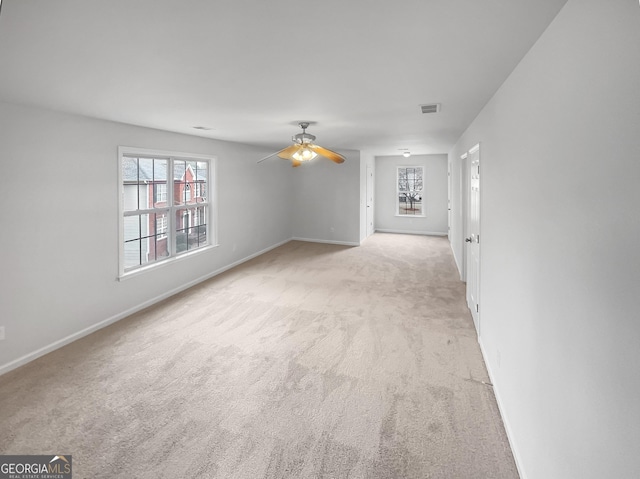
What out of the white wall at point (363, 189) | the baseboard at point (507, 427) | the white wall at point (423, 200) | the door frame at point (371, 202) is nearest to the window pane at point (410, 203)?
the white wall at point (423, 200)

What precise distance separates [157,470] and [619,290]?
2.27m

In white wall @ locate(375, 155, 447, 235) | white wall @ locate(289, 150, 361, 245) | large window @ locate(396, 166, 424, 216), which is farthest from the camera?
large window @ locate(396, 166, 424, 216)

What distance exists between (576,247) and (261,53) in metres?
1.72

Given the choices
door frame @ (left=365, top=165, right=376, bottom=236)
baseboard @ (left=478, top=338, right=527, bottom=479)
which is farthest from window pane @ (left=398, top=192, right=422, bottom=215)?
baseboard @ (left=478, top=338, right=527, bottom=479)

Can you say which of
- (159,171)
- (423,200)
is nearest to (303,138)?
(159,171)

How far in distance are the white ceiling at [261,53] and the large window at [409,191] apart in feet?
22.3

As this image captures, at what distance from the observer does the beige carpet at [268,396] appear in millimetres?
1968

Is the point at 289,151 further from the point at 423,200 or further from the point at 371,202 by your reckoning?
the point at 423,200

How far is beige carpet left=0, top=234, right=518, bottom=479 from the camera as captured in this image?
1968 millimetres

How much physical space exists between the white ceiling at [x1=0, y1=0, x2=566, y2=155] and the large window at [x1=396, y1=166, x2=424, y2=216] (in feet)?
22.3

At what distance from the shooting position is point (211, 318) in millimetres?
4004

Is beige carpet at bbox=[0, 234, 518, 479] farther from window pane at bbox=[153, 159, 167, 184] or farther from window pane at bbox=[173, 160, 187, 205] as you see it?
window pane at bbox=[153, 159, 167, 184]

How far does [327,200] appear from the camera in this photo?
859 cm

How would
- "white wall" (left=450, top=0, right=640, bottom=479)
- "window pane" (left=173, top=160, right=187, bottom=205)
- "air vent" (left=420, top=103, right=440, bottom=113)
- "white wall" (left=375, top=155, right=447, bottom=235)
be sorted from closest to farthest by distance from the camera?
"white wall" (left=450, top=0, right=640, bottom=479) < "air vent" (left=420, top=103, right=440, bottom=113) < "window pane" (left=173, top=160, right=187, bottom=205) < "white wall" (left=375, top=155, right=447, bottom=235)
